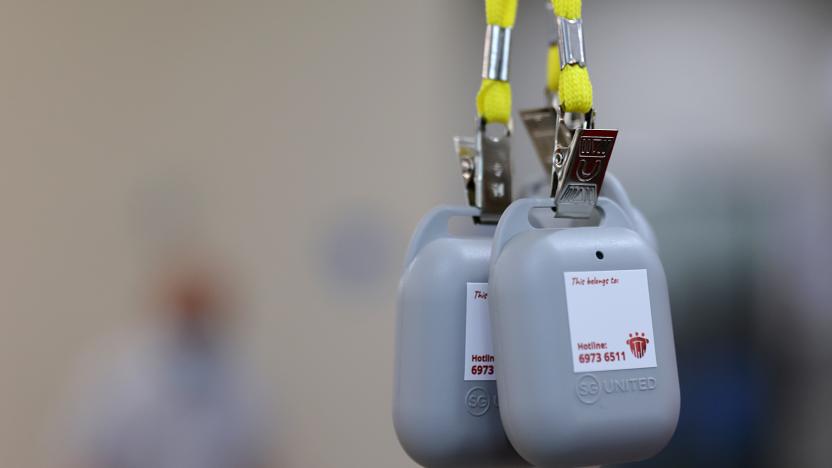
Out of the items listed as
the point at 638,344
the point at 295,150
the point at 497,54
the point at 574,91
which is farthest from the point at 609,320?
the point at 295,150

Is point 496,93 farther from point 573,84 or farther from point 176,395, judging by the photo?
point 176,395

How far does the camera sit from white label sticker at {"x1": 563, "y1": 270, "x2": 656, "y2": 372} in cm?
55

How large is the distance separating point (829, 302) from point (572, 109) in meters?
1.07

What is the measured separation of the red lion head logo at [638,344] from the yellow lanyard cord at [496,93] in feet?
0.85

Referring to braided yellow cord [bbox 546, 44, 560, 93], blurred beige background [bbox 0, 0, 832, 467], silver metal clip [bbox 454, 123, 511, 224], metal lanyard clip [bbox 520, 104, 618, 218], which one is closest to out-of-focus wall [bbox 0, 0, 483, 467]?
blurred beige background [bbox 0, 0, 832, 467]

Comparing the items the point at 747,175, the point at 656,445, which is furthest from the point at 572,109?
the point at 747,175

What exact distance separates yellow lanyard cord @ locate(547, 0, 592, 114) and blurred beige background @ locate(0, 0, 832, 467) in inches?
27.7

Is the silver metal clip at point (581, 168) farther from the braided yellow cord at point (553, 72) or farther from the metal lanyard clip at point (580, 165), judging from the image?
the braided yellow cord at point (553, 72)

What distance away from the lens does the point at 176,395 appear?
1304 mm

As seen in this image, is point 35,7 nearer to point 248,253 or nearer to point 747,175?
point 248,253

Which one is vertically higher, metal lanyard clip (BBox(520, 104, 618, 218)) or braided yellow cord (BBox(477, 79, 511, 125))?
braided yellow cord (BBox(477, 79, 511, 125))

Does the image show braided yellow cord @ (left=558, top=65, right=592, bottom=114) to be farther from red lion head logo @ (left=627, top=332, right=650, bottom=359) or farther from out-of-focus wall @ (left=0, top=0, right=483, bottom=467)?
out-of-focus wall @ (left=0, top=0, right=483, bottom=467)

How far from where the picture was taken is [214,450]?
129 cm

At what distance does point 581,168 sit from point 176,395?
937 millimetres
